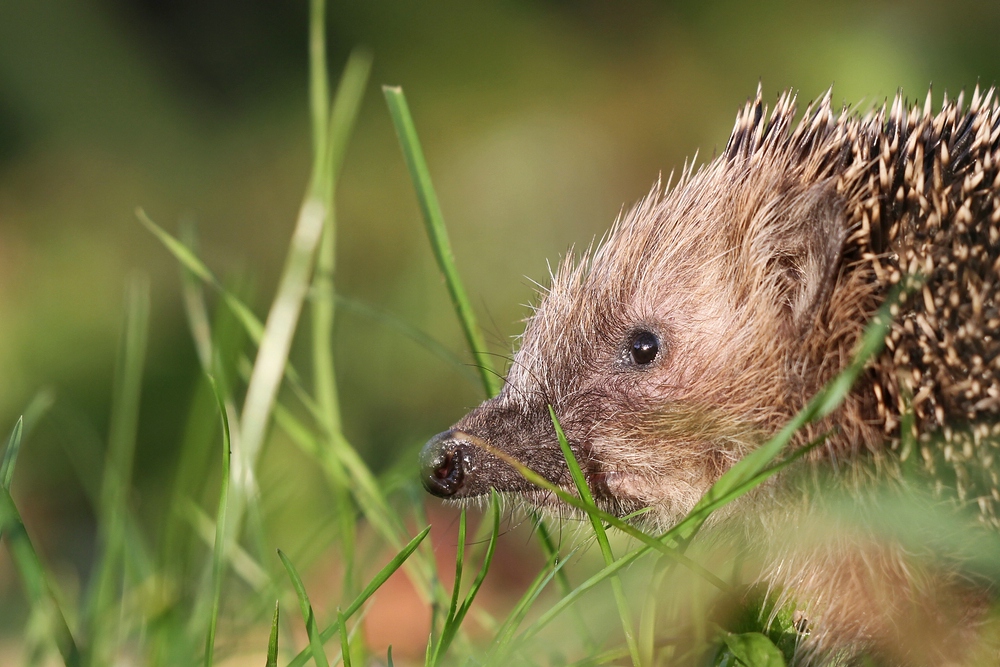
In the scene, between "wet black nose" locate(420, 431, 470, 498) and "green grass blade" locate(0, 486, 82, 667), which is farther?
"wet black nose" locate(420, 431, 470, 498)

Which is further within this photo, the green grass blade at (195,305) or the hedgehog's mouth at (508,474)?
the green grass blade at (195,305)

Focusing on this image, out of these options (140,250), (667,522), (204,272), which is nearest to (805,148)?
(667,522)

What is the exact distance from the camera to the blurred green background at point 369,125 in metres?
4.23

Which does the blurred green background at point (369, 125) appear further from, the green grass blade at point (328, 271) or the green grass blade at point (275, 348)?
the green grass blade at point (275, 348)

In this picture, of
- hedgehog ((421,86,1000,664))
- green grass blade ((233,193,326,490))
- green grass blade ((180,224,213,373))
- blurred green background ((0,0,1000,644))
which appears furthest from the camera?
blurred green background ((0,0,1000,644))

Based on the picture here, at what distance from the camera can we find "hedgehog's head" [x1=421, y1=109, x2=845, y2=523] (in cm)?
157

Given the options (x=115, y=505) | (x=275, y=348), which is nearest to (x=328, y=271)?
(x=275, y=348)

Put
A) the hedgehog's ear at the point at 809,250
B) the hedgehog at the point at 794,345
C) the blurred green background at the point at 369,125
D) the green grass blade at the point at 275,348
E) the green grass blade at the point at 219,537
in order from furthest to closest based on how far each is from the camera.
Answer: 1. the blurred green background at the point at 369,125
2. the green grass blade at the point at 275,348
3. the hedgehog's ear at the point at 809,250
4. the hedgehog at the point at 794,345
5. the green grass blade at the point at 219,537

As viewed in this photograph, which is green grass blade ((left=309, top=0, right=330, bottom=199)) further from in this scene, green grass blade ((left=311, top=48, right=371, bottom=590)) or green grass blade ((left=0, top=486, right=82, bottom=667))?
green grass blade ((left=0, top=486, right=82, bottom=667))

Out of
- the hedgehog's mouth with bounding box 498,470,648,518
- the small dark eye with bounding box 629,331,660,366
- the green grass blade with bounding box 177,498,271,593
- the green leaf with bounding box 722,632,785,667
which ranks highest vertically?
the small dark eye with bounding box 629,331,660,366

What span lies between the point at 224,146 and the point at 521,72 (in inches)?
57.6

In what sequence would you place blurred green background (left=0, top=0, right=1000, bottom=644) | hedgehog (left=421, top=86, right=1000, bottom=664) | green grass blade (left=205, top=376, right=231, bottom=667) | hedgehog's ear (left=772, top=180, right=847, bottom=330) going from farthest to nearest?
blurred green background (left=0, top=0, right=1000, bottom=644)
hedgehog's ear (left=772, top=180, right=847, bottom=330)
hedgehog (left=421, top=86, right=1000, bottom=664)
green grass blade (left=205, top=376, right=231, bottom=667)

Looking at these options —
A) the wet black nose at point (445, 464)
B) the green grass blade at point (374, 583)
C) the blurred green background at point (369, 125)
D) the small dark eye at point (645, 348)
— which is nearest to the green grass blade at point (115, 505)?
the green grass blade at point (374, 583)

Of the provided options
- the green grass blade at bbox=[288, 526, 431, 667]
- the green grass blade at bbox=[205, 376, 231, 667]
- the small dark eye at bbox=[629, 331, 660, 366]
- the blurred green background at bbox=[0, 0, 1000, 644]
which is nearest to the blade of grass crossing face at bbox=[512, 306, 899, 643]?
the green grass blade at bbox=[288, 526, 431, 667]
